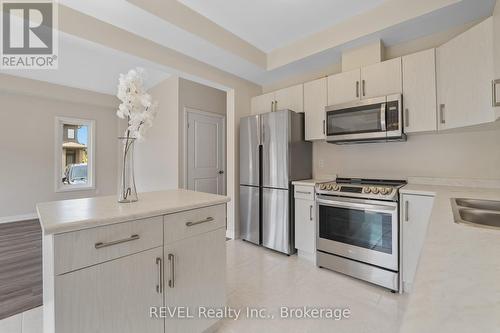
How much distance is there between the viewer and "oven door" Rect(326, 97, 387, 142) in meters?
2.29

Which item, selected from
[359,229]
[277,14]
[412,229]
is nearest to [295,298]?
[359,229]

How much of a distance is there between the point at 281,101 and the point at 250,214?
1.66 metres

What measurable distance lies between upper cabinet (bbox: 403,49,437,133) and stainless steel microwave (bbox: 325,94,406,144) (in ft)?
0.27

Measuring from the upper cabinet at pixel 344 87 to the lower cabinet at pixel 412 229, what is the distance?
120 cm

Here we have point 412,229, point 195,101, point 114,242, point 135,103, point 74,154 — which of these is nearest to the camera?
point 114,242

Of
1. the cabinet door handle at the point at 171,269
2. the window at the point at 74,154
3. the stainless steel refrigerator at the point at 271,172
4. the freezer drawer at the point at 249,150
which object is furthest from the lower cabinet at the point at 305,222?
the window at the point at 74,154

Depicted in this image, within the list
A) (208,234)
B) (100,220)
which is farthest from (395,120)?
(100,220)

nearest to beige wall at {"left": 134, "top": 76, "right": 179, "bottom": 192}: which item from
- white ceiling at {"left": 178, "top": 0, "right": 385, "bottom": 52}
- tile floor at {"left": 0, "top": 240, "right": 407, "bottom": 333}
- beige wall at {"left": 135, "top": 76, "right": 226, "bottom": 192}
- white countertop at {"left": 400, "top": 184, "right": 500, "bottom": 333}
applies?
beige wall at {"left": 135, "top": 76, "right": 226, "bottom": 192}

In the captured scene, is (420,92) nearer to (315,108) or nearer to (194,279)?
(315,108)

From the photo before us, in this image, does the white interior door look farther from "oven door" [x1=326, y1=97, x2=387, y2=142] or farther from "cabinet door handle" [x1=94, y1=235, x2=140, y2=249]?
"cabinet door handle" [x1=94, y1=235, x2=140, y2=249]

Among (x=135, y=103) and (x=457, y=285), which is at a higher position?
(x=135, y=103)

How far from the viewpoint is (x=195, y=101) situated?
4285 millimetres

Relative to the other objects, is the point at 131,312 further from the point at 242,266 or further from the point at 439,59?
the point at 439,59

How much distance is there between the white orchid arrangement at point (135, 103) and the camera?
1432 millimetres
